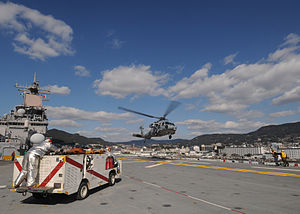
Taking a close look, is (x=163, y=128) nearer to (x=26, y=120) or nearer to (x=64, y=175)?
(x=64, y=175)

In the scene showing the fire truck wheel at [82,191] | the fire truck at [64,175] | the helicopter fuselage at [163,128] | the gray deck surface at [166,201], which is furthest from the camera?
the helicopter fuselage at [163,128]

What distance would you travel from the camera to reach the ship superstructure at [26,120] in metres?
43.7

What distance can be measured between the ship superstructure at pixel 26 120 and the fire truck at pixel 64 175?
36.8 metres

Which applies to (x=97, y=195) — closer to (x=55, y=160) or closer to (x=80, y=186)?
(x=80, y=186)

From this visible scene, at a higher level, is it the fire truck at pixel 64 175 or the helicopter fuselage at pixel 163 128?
the helicopter fuselage at pixel 163 128

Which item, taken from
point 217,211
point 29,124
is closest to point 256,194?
point 217,211

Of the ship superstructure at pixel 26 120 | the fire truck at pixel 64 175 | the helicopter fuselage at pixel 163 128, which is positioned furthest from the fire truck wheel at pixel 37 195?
the ship superstructure at pixel 26 120

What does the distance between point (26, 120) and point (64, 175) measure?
1923 inches

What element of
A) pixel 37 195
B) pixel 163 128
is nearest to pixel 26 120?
pixel 163 128

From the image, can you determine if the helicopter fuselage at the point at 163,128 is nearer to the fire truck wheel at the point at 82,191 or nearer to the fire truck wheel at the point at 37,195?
the fire truck wheel at the point at 82,191

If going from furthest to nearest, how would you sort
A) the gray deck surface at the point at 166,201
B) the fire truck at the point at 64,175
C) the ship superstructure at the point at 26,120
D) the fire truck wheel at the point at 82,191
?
the ship superstructure at the point at 26,120 < the fire truck wheel at the point at 82,191 < the fire truck at the point at 64,175 < the gray deck surface at the point at 166,201

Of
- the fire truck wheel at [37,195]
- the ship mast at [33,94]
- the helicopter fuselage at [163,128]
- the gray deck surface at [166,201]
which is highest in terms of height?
the ship mast at [33,94]

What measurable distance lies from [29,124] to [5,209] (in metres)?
49.1

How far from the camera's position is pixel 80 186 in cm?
869
